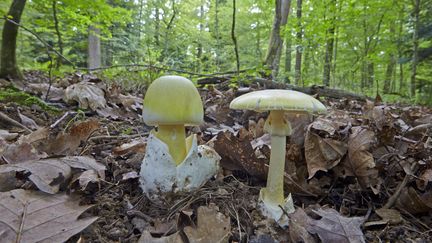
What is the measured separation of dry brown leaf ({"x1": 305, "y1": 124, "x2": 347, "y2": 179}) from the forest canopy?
2516mm

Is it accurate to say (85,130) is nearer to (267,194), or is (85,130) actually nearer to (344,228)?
(267,194)

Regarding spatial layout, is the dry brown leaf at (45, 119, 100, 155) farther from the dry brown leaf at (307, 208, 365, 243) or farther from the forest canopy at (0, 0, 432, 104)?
the forest canopy at (0, 0, 432, 104)

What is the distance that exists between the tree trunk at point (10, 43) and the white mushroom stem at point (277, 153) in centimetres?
432

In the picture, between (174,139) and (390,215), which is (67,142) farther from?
(390,215)

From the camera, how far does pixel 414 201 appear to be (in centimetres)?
174

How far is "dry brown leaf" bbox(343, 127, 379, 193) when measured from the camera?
191cm

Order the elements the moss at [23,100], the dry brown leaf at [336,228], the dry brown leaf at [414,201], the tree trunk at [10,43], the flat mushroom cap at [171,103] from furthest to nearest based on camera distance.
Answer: the tree trunk at [10,43] → the moss at [23,100] → the dry brown leaf at [414,201] → the flat mushroom cap at [171,103] → the dry brown leaf at [336,228]

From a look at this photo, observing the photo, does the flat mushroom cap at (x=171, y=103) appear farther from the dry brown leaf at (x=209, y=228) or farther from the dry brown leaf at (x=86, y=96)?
the dry brown leaf at (x=86, y=96)

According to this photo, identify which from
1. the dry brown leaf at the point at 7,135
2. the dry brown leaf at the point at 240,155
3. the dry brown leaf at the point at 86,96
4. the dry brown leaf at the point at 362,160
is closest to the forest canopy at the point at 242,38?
the dry brown leaf at the point at 86,96

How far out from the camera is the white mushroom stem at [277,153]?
1.63 metres

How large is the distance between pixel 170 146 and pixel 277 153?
0.63 metres

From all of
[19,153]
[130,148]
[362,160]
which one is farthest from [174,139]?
[362,160]

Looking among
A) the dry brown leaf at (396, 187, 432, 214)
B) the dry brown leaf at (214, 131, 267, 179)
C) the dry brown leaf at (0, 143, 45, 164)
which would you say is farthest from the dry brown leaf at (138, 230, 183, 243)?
the dry brown leaf at (396, 187, 432, 214)

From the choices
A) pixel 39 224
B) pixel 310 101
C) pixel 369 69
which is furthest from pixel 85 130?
pixel 369 69
